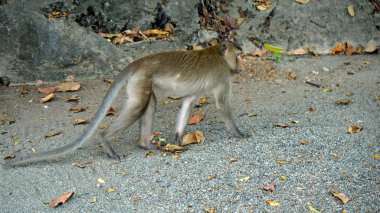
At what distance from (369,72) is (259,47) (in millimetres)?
1587

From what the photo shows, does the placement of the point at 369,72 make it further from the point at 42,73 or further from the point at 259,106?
the point at 42,73

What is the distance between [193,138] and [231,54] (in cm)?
95

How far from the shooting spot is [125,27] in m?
7.98

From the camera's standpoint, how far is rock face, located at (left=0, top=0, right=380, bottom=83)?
23.6 feet

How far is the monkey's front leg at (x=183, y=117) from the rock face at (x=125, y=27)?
190 cm

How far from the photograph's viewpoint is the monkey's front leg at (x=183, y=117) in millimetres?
5621

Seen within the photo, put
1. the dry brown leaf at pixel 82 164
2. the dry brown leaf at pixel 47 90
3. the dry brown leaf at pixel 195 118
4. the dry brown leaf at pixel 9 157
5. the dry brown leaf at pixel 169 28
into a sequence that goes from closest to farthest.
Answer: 1. the dry brown leaf at pixel 82 164
2. the dry brown leaf at pixel 9 157
3. the dry brown leaf at pixel 195 118
4. the dry brown leaf at pixel 47 90
5. the dry brown leaf at pixel 169 28

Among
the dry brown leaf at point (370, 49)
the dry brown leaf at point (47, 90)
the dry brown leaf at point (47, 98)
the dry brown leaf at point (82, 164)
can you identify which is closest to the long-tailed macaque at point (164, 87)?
the dry brown leaf at point (82, 164)

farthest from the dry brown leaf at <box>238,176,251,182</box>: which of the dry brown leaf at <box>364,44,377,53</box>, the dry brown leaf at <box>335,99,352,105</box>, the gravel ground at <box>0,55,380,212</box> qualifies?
the dry brown leaf at <box>364,44,377,53</box>

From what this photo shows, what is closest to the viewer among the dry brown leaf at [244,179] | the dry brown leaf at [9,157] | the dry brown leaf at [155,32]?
the dry brown leaf at [244,179]

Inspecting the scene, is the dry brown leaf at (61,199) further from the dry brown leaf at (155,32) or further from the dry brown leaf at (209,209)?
the dry brown leaf at (155,32)

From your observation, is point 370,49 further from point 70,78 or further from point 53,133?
point 53,133

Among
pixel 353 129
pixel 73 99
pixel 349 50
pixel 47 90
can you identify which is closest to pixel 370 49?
pixel 349 50

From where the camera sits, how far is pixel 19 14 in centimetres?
723
